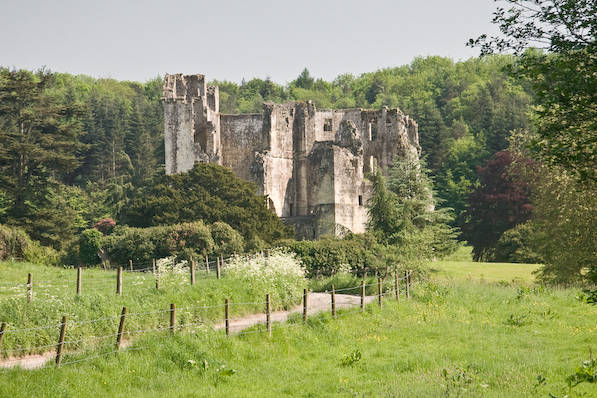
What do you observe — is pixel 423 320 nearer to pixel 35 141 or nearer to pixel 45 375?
pixel 45 375

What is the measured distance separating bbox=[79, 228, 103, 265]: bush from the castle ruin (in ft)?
50.4

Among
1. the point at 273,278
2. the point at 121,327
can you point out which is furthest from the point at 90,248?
the point at 121,327

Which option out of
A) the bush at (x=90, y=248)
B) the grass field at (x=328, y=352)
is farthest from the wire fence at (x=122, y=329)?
the bush at (x=90, y=248)

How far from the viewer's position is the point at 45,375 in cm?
1409

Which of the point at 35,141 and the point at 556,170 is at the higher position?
the point at 35,141

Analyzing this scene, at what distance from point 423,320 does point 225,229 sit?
60.5ft

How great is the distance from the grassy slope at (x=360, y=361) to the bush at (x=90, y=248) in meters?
20.0

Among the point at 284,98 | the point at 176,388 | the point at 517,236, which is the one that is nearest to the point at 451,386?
the point at 176,388

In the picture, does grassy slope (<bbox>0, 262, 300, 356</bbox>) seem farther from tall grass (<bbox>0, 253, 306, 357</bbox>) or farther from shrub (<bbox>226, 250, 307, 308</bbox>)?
shrub (<bbox>226, 250, 307, 308</bbox>)

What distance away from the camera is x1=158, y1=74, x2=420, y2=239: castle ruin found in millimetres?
52031

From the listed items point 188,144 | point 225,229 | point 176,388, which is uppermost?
point 188,144

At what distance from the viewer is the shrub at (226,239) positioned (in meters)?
37.7

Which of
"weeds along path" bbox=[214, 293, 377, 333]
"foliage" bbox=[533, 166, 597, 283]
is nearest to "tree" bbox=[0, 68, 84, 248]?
"weeds along path" bbox=[214, 293, 377, 333]

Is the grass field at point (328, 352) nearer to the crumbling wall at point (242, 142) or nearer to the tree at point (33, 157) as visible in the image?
the tree at point (33, 157)
